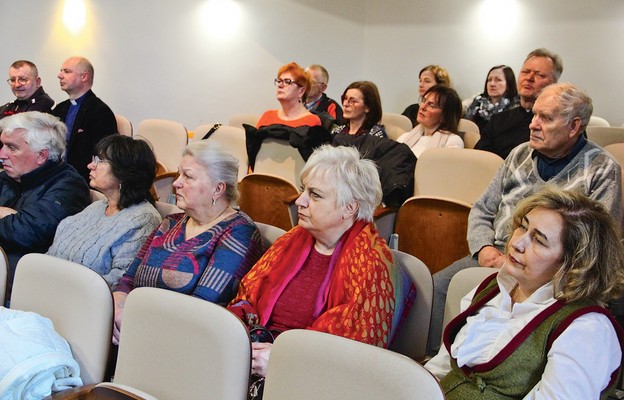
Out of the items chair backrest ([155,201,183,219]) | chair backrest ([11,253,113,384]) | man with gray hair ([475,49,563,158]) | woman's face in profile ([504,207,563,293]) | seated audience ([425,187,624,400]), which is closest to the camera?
seated audience ([425,187,624,400])

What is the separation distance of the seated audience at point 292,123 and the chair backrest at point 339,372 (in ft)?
9.11

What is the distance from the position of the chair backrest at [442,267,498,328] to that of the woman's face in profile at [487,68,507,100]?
3780 mm

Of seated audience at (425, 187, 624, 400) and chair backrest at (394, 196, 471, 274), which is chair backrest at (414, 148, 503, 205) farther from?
seated audience at (425, 187, 624, 400)

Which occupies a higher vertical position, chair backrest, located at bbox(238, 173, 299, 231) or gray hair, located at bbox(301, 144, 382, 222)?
gray hair, located at bbox(301, 144, 382, 222)

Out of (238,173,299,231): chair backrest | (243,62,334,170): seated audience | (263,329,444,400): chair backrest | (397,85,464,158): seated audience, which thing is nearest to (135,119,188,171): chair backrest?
(243,62,334,170): seated audience

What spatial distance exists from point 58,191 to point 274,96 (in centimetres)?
439

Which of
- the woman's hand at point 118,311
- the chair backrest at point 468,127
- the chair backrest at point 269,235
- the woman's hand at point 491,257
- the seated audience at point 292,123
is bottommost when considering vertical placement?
the woman's hand at point 118,311

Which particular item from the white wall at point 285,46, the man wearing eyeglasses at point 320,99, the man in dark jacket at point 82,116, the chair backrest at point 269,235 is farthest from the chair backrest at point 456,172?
the white wall at point 285,46

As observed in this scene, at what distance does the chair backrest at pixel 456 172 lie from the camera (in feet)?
11.8

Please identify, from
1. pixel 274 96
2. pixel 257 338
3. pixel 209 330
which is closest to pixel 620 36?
pixel 274 96

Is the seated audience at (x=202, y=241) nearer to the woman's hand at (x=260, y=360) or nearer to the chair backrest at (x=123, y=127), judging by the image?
the woman's hand at (x=260, y=360)

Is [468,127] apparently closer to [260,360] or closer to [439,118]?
[439,118]

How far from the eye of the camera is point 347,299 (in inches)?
86.7

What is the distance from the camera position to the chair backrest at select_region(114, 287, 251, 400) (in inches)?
70.0
